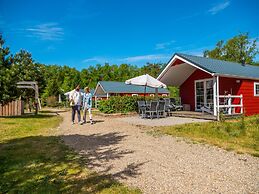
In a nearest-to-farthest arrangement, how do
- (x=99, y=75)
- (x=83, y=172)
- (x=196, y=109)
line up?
(x=83, y=172) < (x=196, y=109) < (x=99, y=75)

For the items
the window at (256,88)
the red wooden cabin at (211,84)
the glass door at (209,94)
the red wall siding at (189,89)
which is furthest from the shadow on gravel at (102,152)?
the window at (256,88)

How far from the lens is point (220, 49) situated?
160ft

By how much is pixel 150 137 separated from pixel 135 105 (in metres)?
9.85

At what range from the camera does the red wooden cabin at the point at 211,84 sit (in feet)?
44.1

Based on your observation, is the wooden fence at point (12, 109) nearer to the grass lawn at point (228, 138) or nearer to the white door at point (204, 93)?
the white door at point (204, 93)

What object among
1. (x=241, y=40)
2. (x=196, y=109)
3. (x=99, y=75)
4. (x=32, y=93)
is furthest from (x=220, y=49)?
(x=32, y=93)

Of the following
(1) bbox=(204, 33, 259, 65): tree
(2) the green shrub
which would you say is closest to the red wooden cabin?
(2) the green shrub

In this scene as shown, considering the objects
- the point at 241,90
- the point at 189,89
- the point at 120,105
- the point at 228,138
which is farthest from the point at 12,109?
the point at 241,90

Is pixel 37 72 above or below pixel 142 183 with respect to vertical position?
above

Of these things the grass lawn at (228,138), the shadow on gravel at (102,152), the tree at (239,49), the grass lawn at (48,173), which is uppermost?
the tree at (239,49)

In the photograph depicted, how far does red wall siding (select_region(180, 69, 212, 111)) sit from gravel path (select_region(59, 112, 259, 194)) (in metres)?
10.2

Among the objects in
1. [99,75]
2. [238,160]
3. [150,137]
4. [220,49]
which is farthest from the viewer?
[99,75]

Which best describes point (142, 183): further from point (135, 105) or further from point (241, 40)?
point (241, 40)

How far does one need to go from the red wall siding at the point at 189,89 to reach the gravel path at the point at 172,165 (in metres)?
10.2
